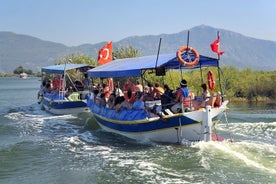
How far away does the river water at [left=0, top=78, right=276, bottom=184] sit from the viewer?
11031 millimetres

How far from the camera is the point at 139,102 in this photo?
15.2m

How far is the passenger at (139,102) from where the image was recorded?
1498 centimetres

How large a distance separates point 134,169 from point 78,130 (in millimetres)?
8406

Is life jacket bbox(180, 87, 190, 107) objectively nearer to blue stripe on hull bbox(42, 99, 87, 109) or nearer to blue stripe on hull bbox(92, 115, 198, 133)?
blue stripe on hull bbox(92, 115, 198, 133)

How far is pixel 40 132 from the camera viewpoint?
63.2 ft

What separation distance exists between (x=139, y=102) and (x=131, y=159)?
2.88 metres

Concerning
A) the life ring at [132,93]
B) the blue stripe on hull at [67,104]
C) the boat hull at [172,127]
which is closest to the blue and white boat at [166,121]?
the boat hull at [172,127]

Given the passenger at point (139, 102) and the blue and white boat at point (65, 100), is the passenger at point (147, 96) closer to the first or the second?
the passenger at point (139, 102)

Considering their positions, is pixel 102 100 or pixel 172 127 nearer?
pixel 172 127

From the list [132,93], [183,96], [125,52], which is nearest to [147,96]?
[132,93]

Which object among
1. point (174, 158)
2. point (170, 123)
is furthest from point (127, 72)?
point (174, 158)

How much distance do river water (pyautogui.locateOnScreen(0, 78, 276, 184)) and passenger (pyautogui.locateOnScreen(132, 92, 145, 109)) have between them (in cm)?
144

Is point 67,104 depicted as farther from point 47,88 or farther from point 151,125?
point 151,125

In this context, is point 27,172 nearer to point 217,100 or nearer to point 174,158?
point 174,158
